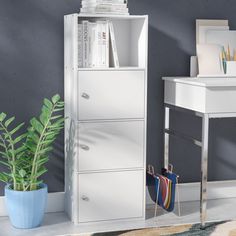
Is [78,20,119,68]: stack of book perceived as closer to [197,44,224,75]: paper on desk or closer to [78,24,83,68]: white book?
[78,24,83,68]: white book

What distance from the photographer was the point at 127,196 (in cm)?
338

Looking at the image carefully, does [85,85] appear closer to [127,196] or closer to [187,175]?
[127,196]

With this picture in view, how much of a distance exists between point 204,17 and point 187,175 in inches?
41.1

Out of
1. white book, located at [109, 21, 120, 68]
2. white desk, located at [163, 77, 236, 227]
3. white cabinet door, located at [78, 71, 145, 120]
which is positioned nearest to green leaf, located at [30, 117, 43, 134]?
white cabinet door, located at [78, 71, 145, 120]

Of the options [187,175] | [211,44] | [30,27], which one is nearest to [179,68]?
[211,44]

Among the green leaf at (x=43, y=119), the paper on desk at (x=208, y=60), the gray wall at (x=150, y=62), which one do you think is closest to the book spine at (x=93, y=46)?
the gray wall at (x=150, y=62)

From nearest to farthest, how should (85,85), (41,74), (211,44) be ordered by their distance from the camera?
(85,85) → (41,74) → (211,44)

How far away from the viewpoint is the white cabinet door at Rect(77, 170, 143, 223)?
3.30 m

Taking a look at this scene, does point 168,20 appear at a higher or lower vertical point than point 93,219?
higher

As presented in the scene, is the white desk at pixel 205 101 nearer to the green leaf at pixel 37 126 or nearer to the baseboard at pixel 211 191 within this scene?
the baseboard at pixel 211 191

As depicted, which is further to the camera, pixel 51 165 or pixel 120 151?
pixel 51 165

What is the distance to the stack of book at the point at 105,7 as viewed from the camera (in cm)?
326

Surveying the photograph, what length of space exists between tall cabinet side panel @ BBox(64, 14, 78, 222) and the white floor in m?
0.09

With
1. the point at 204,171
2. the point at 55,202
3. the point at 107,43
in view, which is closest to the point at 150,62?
the point at 107,43
